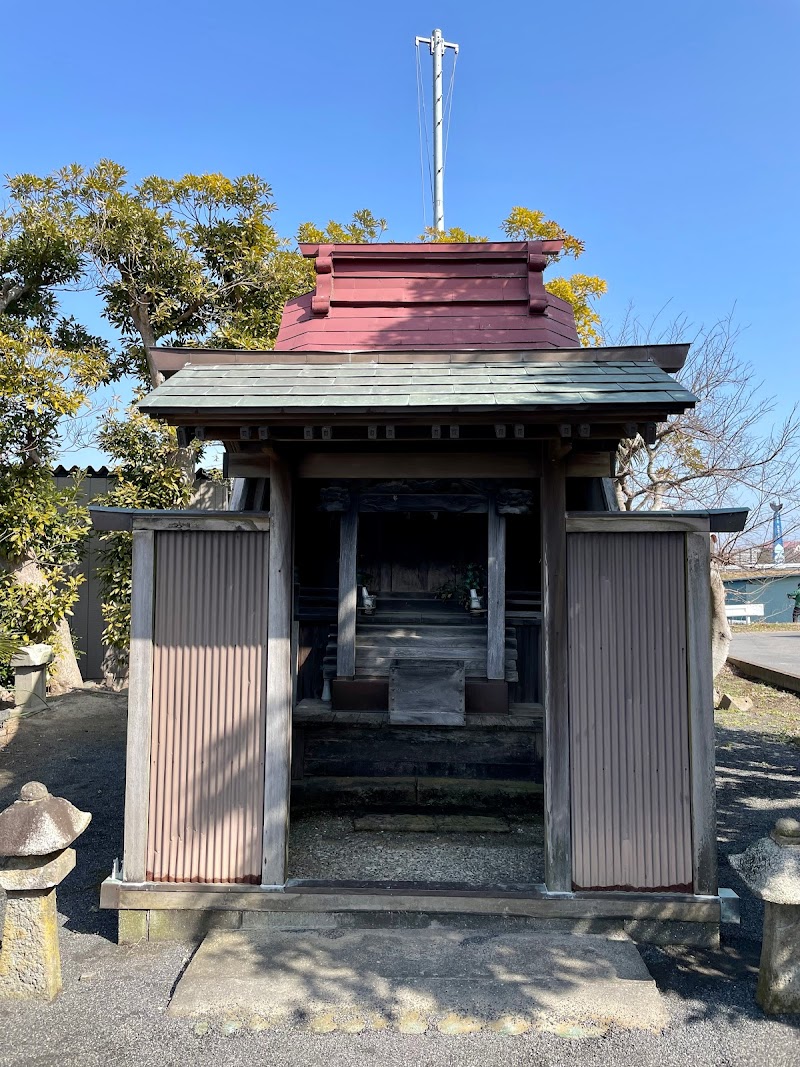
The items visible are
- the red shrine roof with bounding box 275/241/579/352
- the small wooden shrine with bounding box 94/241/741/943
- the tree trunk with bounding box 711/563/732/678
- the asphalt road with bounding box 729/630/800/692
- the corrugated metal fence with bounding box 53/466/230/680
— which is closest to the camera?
the small wooden shrine with bounding box 94/241/741/943

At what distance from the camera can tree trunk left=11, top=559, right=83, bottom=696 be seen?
10637mm

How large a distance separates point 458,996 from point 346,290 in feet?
18.4

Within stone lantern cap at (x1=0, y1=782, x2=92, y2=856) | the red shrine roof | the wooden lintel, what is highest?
the red shrine roof

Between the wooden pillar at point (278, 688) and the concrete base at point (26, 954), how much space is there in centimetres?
120

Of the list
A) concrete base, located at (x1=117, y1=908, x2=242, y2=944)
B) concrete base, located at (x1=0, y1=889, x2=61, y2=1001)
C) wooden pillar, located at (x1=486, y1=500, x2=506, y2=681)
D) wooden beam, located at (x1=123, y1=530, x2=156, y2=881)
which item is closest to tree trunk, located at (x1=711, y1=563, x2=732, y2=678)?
wooden pillar, located at (x1=486, y1=500, x2=506, y2=681)

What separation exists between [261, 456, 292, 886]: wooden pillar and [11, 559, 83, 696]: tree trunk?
25.6 ft

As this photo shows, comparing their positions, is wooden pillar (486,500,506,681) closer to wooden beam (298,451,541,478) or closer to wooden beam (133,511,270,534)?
wooden beam (298,451,541,478)

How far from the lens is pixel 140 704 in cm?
430

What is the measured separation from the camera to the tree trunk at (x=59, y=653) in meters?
10.6

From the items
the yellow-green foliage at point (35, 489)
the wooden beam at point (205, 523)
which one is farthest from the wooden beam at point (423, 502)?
the yellow-green foliage at point (35, 489)

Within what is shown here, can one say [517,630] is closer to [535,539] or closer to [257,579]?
[535,539]

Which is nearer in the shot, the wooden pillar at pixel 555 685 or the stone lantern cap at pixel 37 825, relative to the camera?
the stone lantern cap at pixel 37 825

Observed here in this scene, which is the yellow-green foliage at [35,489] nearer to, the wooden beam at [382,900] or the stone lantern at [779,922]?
the wooden beam at [382,900]

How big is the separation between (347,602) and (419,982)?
2918 millimetres
